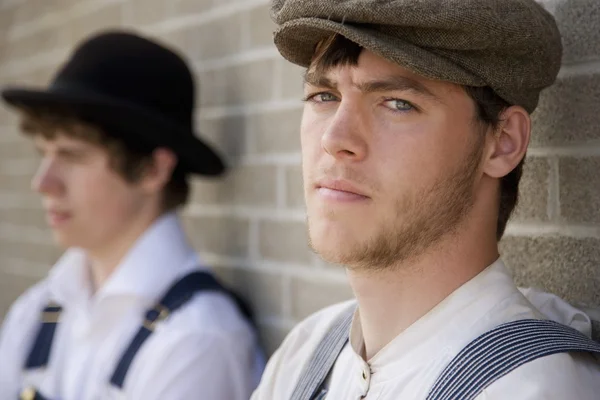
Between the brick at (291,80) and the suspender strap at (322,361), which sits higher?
the brick at (291,80)

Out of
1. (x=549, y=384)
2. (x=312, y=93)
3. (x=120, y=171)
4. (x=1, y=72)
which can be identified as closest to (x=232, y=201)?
(x=120, y=171)

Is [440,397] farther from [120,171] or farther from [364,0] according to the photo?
[120,171]

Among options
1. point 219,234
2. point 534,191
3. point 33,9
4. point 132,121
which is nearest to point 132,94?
point 132,121

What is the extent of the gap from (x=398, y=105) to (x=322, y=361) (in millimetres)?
587

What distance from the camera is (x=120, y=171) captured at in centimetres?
287

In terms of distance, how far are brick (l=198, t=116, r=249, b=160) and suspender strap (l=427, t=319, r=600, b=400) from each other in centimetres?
160

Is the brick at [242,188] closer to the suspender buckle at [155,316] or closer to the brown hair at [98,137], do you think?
the brown hair at [98,137]

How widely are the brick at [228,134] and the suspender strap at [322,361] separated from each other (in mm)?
1144

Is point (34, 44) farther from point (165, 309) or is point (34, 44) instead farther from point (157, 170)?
point (165, 309)

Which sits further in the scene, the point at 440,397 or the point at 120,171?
the point at 120,171

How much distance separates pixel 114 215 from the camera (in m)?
2.88

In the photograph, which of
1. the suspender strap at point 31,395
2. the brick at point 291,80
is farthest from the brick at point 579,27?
the suspender strap at point 31,395

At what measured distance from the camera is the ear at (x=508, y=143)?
Answer: 5.42 feet

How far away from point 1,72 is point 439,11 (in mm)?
3895
